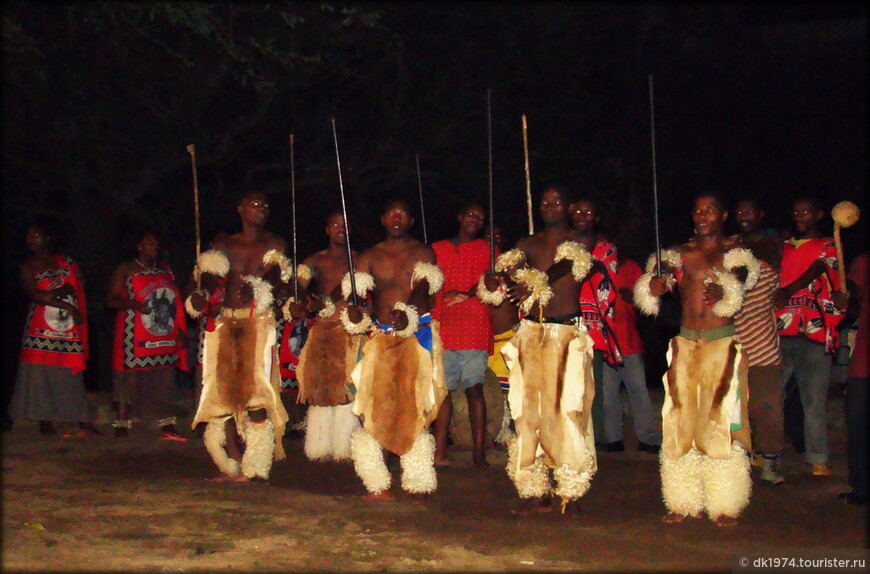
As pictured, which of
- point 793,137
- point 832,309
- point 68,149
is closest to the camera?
point 832,309

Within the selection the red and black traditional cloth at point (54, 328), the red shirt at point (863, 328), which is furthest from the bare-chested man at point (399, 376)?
the red and black traditional cloth at point (54, 328)

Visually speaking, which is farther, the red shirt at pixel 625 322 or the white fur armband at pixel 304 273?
the red shirt at pixel 625 322

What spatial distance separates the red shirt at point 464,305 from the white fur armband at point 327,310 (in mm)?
869

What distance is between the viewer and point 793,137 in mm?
19484

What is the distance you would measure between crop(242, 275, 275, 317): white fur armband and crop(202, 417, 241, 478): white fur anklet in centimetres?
86

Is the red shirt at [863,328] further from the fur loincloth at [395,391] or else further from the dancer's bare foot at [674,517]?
the fur loincloth at [395,391]

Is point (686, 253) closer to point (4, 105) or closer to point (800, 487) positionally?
point (800, 487)

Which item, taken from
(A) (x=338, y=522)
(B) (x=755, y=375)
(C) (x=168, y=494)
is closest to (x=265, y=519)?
(A) (x=338, y=522)

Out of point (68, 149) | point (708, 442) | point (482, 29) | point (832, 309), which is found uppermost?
point (482, 29)

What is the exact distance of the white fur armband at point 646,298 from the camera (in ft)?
23.4

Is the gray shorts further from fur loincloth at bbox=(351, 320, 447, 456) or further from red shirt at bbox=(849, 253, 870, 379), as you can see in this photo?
red shirt at bbox=(849, 253, 870, 379)

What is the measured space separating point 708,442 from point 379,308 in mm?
2344

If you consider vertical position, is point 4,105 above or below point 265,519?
above

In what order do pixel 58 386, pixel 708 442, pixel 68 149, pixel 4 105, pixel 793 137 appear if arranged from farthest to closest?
pixel 793 137, pixel 68 149, pixel 4 105, pixel 58 386, pixel 708 442
